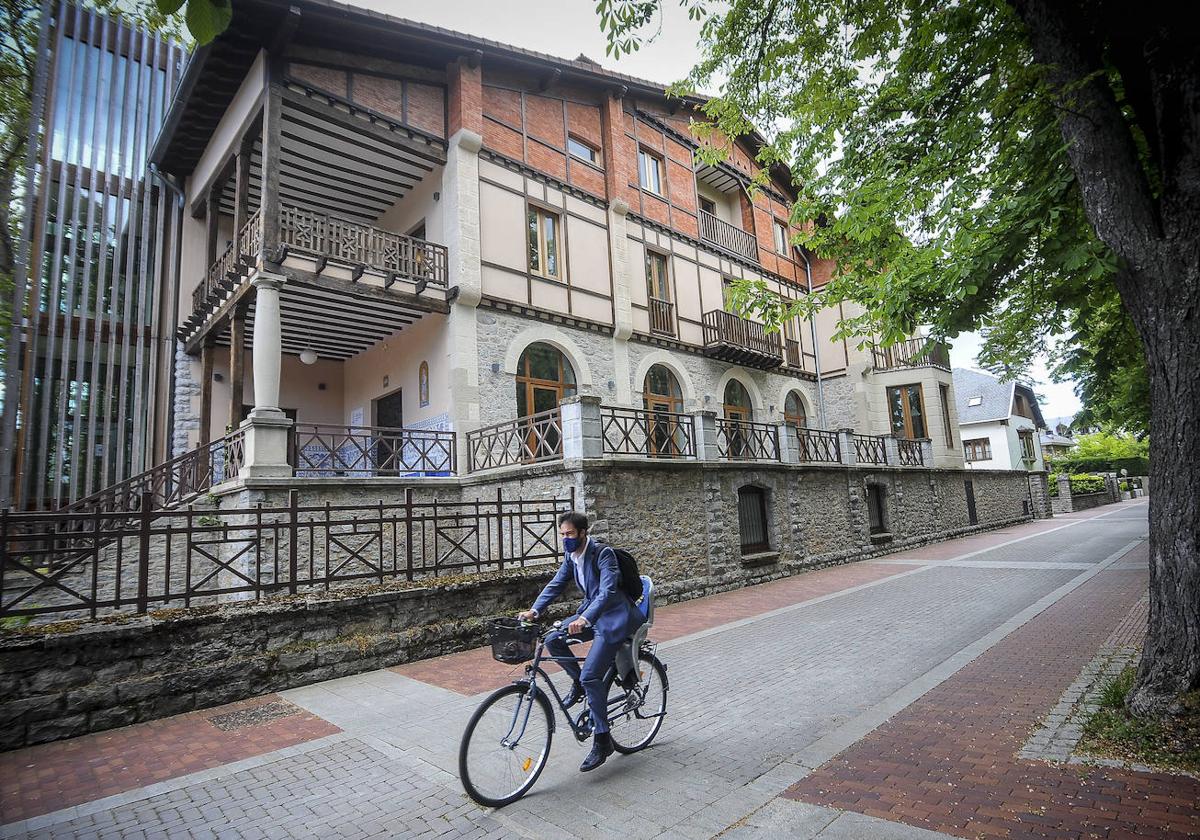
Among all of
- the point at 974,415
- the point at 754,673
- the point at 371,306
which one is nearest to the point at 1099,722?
the point at 754,673

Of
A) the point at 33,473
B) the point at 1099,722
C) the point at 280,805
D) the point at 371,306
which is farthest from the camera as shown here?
the point at 371,306

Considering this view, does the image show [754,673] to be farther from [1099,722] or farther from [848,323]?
[848,323]

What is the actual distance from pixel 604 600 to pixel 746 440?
10.7 metres

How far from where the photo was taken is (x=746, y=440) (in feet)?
46.7

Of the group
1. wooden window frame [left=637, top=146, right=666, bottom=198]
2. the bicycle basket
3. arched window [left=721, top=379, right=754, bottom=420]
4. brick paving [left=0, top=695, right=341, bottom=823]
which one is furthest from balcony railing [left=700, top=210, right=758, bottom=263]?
brick paving [left=0, top=695, right=341, bottom=823]

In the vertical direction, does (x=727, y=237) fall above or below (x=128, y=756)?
above

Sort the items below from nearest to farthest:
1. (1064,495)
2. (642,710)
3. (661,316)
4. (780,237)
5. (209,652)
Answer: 1. (642,710)
2. (209,652)
3. (661,316)
4. (780,237)
5. (1064,495)

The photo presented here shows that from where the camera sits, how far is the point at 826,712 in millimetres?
5102

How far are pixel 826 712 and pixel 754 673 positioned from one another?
4.26 ft

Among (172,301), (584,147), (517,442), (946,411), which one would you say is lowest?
(517,442)

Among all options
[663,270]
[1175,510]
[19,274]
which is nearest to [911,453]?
[663,270]

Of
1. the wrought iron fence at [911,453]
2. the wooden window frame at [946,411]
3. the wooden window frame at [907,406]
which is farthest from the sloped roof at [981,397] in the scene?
the wrought iron fence at [911,453]

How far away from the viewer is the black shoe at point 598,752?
13.2 ft

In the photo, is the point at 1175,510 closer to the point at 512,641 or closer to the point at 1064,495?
the point at 512,641
